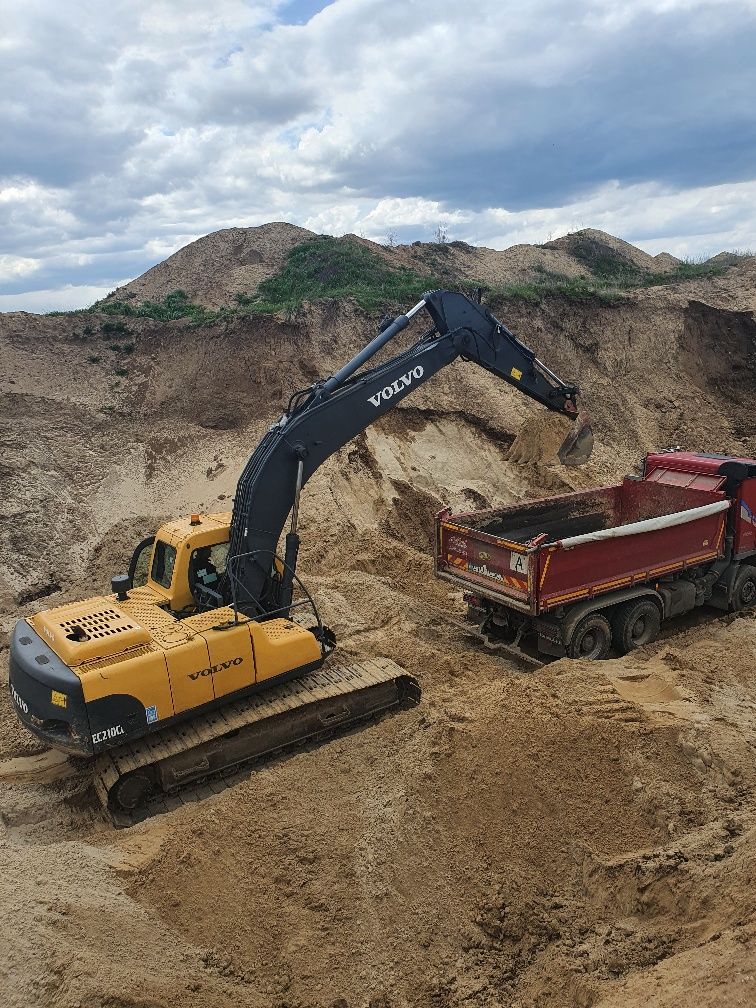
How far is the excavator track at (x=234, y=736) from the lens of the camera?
6367mm

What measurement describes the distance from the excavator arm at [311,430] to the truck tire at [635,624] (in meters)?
3.52

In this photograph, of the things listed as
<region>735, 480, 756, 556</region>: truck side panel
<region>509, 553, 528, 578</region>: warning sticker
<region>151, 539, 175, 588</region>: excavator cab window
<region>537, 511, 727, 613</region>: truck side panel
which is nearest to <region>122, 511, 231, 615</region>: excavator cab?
<region>151, 539, 175, 588</region>: excavator cab window

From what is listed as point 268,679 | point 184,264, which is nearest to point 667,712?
point 268,679

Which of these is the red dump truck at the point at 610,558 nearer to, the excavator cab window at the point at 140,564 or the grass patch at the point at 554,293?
the excavator cab window at the point at 140,564

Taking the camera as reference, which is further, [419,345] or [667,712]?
[419,345]

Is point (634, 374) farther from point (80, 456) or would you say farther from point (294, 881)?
point (294, 881)

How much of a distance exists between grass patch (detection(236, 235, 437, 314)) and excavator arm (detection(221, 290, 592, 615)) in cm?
1054

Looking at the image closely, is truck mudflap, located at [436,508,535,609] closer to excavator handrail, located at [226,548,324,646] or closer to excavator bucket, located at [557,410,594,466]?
excavator bucket, located at [557,410,594,466]

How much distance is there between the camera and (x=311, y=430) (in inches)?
304

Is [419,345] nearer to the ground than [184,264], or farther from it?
nearer to the ground

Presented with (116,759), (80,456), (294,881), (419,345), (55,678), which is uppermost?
(419,345)

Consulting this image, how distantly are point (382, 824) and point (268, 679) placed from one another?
1.83 meters

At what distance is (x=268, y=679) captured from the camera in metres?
7.04

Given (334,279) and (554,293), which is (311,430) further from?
(334,279)
